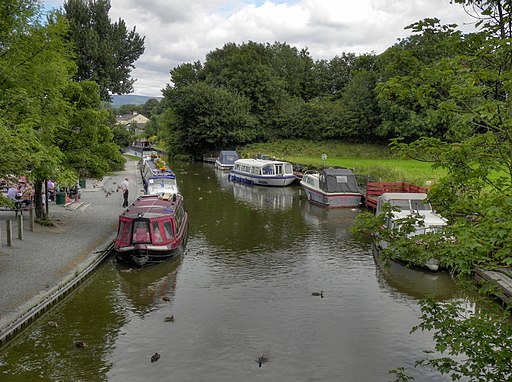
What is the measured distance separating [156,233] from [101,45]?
3749cm

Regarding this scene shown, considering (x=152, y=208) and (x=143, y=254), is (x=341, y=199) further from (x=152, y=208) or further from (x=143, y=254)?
(x=143, y=254)

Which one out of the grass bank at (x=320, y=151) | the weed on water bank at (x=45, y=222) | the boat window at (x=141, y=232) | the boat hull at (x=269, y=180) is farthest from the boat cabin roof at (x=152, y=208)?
the grass bank at (x=320, y=151)

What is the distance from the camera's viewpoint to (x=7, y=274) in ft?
56.3

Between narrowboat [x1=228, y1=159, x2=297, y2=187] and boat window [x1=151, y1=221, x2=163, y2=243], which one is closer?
boat window [x1=151, y1=221, x2=163, y2=243]

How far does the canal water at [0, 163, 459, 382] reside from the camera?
12352mm

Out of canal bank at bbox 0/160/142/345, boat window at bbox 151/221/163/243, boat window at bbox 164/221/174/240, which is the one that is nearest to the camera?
canal bank at bbox 0/160/142/345

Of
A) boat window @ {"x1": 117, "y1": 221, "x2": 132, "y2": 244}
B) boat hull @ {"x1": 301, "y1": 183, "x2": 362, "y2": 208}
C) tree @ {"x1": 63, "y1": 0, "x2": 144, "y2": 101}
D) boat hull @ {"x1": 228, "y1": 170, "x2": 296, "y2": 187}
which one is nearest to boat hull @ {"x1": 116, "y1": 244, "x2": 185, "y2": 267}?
boat window @ {"x1": 117, "y1": 221, "x2": 132, "y2": 244}

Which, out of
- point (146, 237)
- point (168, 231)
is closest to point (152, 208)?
point (168, 231)

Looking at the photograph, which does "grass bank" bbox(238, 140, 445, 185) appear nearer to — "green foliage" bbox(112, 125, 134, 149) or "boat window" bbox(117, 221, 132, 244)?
"green foliage" bbox(112, 125, 134, 149)

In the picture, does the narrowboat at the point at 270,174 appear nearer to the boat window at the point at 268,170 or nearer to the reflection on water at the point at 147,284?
the boat window at the point at 268,170

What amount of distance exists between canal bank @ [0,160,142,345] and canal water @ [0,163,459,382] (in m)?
0.51

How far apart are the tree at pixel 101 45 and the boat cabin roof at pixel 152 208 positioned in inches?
1186

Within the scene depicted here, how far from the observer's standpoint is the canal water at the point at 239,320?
40.5 feet

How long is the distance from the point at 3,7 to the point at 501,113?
14459 mm
